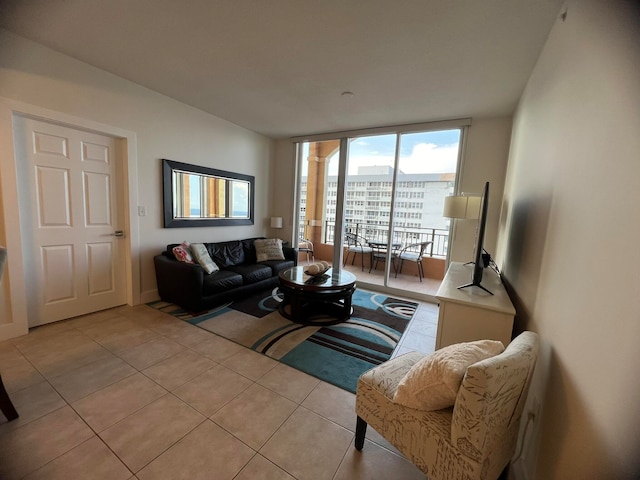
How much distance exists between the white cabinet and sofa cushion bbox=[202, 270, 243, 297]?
95.3 inches

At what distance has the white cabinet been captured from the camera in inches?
62.1

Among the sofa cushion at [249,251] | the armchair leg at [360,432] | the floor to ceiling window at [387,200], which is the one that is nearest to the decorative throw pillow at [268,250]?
the sofa cushion at [249,251]

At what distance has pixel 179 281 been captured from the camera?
2.98 m

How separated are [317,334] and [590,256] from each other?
2174mm

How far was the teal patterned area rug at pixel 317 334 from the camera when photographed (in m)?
2.14

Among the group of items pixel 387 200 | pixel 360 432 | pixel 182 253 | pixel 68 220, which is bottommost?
pixel 360 432

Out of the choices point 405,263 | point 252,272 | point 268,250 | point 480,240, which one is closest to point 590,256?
point 480,240

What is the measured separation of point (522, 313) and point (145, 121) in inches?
163

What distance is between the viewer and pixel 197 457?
1.33 meters

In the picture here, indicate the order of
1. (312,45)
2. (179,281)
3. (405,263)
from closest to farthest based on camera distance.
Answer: (312,45) < (179,281) < (405,263)

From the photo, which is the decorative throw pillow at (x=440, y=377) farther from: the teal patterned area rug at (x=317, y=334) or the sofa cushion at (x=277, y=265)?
the sofa cushion at (x=277, y=265)

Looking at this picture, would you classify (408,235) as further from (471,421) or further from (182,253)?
(471,421)

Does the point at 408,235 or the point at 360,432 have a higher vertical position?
the point at 408,235

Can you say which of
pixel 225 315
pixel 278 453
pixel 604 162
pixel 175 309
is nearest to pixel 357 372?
pixel 278 453
